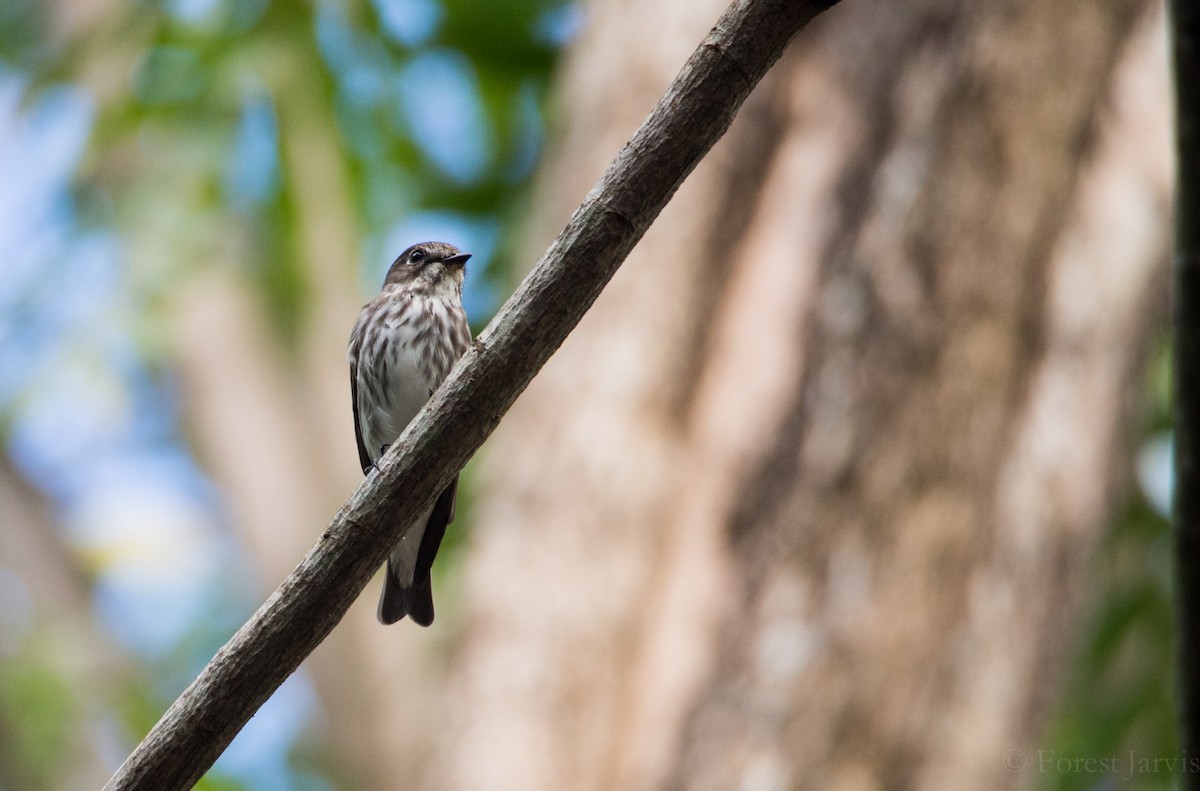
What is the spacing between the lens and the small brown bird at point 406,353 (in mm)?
3996

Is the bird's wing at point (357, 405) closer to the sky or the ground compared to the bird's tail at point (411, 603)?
closer to the sky

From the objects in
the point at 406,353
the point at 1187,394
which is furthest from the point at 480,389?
the point at 406,353

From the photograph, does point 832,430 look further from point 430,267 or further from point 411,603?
point 411,603

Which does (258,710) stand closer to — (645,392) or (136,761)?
(136,761)

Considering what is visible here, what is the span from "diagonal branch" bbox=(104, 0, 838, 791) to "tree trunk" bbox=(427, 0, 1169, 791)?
11.1ft

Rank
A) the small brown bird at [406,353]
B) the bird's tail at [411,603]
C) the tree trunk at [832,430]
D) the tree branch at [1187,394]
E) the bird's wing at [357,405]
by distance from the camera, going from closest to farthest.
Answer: the tree branch at [1187,394], the bird's tail at [411,603], the small brown bird at [406,353], the bird's wing at [357,405], the tree trunk at [832,430]

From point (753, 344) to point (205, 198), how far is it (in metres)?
2.95

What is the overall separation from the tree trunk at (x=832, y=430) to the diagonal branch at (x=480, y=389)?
11.1 feet

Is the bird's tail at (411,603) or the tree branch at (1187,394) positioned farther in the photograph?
the bird's tail at (411,603)

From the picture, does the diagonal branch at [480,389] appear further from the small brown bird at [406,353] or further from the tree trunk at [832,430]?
the tree trunk at [832,430]

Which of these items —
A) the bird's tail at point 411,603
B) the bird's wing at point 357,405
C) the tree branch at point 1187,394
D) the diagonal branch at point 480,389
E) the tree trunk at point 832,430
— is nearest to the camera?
the diagonal branch at point 480,389

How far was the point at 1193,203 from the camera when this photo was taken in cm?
230

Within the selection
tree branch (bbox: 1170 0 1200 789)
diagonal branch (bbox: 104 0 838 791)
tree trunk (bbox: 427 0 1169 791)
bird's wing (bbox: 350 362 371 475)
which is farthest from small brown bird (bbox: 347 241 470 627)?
tree branch (bbox: 1170 0 1200 789)

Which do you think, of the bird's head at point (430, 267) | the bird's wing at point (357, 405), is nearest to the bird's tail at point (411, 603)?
the bird's wing at point (357, 405)
